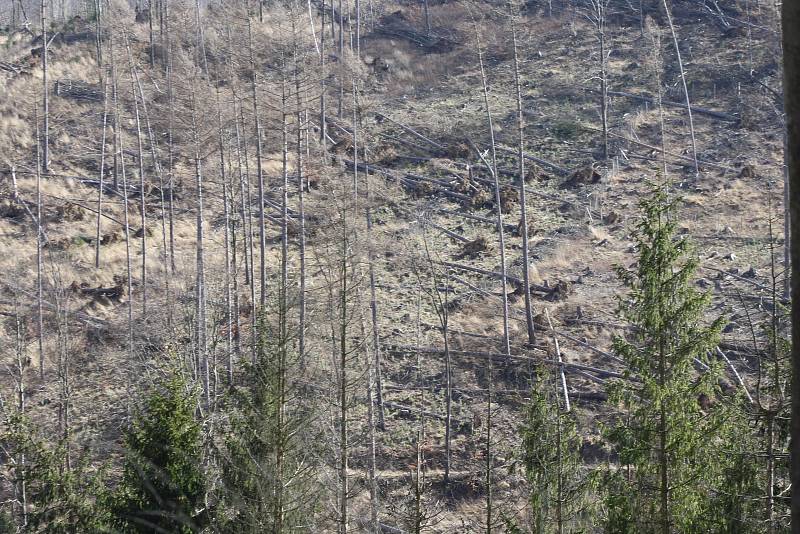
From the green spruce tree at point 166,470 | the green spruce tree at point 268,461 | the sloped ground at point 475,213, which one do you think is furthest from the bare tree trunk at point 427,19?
the green spruce tree at point 166,470

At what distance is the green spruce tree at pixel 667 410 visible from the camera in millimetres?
11852

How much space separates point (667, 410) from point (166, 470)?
289 inches

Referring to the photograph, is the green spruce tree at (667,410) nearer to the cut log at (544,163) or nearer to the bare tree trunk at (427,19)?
the cut log at (544,163)

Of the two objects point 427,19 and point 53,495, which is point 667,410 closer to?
point 53,495

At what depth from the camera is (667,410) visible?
39.0 feet

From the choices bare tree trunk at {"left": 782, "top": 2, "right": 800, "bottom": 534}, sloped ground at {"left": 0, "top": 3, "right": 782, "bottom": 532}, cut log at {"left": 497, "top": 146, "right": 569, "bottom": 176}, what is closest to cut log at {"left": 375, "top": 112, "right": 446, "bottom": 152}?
sloped ground at {"left": 0, "top": 3, "right": 782, "bottom": 532}

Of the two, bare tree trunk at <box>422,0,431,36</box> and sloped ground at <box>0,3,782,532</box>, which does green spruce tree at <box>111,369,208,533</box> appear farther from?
bare tree trunk at <box>422,0,431,36</box>

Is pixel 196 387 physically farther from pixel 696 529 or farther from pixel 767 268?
pixel 767 268

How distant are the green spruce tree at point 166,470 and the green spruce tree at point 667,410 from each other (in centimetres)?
621

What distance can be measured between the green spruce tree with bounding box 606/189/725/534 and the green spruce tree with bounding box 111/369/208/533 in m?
6.21

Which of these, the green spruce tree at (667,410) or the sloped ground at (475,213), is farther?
the sloped ground at (475,213)

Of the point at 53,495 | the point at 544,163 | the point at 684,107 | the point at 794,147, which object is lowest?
the point at 544,163

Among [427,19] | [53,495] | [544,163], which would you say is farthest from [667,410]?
[427,19]

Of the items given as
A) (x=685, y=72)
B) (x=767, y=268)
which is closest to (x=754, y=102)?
(x=685, y=72)
